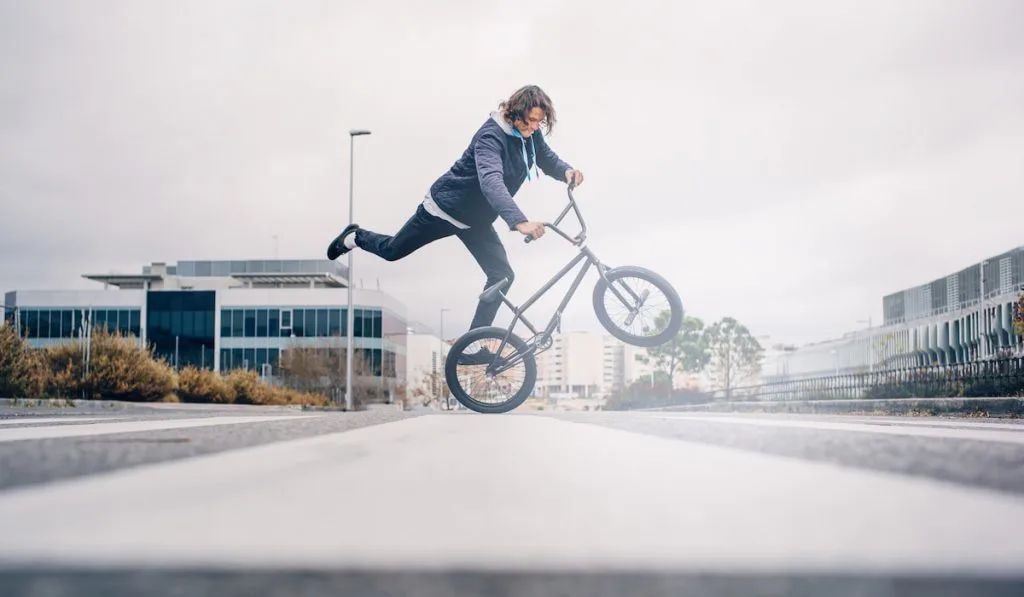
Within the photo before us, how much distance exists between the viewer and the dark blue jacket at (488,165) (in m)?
6.85

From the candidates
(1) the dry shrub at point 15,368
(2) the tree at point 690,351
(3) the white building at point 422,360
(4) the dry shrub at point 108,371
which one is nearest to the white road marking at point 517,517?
(3) the white building at point 422,360

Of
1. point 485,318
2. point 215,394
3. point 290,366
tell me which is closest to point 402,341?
point 290,366

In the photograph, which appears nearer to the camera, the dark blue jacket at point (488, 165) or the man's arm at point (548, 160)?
the dark blue jacket at point (488, 165)

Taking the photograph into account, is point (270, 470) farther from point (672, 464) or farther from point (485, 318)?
point (485, 318)

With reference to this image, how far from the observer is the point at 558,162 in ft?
23.4

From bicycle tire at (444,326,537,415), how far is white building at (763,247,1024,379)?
37.8 metres

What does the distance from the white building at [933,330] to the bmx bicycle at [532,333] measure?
3770 cm

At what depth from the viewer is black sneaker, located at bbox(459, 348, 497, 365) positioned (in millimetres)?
7145

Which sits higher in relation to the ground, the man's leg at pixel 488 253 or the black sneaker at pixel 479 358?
the man's leg at pixel 488 253

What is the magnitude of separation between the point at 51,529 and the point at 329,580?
634 mm

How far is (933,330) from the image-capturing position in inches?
2295

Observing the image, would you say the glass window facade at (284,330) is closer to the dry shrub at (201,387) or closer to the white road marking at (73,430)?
the dry shrub at (201,387)

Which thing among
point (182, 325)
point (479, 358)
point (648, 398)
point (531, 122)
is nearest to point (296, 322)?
point (182, 325)

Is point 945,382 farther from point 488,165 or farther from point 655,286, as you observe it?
point 488,165
